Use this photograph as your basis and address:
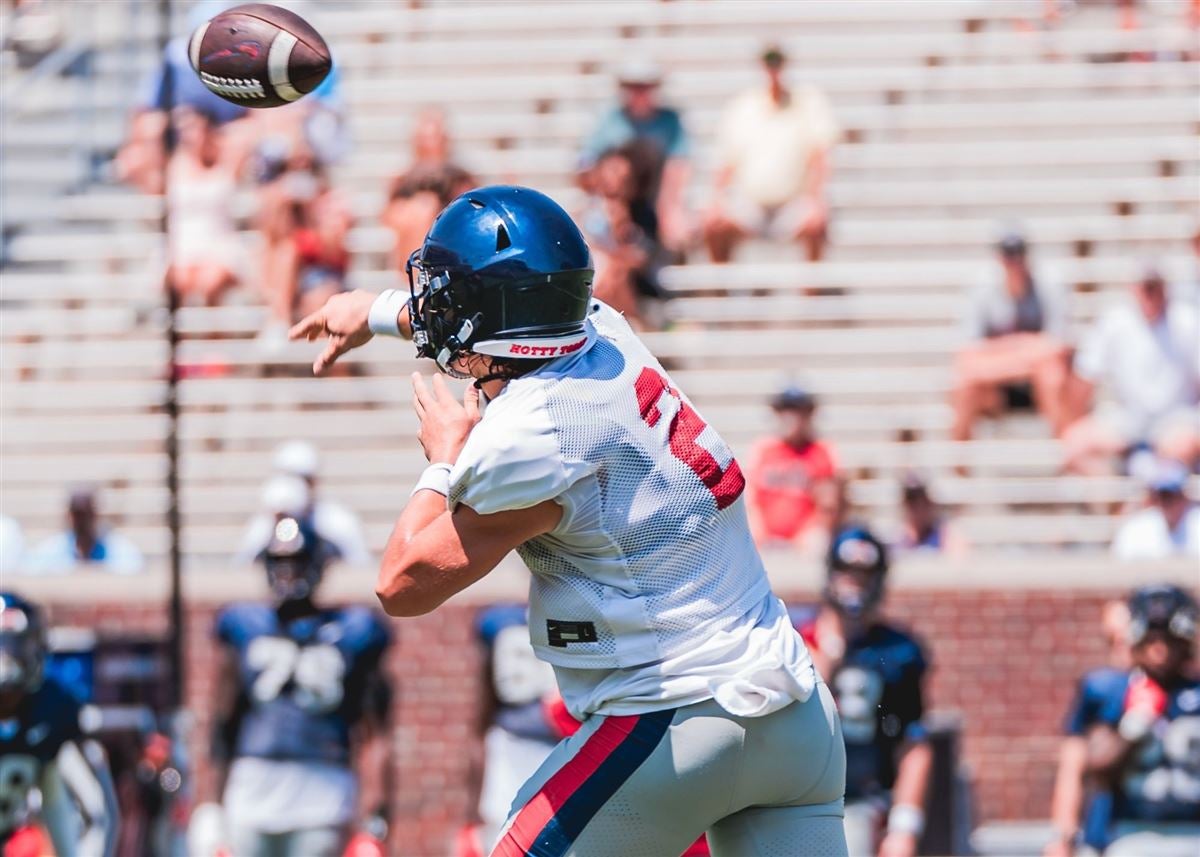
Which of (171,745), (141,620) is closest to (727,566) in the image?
(171,745)

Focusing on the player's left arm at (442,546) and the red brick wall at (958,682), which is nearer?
the player's left arm at (442,546)

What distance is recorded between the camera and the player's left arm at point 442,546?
358 cm

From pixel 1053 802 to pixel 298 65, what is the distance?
5.44 m

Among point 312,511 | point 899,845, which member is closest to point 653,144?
point 312,511

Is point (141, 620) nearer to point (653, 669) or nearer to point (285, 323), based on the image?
point (285, 323)

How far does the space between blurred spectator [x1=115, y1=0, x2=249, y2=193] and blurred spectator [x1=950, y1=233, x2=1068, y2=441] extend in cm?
371

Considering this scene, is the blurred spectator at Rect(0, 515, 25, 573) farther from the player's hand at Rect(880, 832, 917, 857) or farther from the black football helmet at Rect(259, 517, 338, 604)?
the player's hand at Rect(880, 832, 917, 857)

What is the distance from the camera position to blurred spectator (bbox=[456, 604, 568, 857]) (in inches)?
302

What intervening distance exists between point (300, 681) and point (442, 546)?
4.06 meters

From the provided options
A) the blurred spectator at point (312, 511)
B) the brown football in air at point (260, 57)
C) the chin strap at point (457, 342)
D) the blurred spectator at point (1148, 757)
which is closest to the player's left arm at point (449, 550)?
the chin strap at point (457, 342)

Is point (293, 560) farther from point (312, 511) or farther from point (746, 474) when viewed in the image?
point (746, 474)

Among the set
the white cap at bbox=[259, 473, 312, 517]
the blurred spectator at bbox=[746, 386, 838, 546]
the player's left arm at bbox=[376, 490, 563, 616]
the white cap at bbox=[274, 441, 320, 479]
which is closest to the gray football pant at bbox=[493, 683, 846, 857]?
the player's left arm at bbox=[376, 490, 563, 616]

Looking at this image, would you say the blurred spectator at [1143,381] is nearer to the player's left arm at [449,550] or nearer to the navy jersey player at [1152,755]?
the navy jersey player at [1152,755]

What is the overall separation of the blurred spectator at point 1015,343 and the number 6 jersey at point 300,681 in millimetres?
3307
